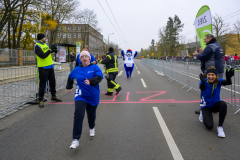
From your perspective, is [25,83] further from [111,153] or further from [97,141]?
[111,153]

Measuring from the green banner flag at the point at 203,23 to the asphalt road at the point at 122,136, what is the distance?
2.38 meters

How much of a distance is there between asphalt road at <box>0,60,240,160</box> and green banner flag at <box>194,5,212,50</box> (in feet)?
7.80

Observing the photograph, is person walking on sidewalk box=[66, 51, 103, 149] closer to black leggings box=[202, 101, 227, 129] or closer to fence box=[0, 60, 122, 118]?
black leggings box=[202, 101, 227, 129]

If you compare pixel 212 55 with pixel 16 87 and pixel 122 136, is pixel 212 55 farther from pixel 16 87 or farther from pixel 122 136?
pixel 16 87

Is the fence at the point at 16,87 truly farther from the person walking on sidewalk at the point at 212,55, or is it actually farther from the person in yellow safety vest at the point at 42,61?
the person walking on sidewalk at the point at 212,55

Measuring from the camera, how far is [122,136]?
154 inches

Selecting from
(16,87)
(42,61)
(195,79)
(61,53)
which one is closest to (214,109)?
(195,79)

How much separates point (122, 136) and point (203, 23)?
182 inches

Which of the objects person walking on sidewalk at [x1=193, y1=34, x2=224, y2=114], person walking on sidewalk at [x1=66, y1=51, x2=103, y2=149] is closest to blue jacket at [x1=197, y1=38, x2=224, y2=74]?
person walking on sidewalk at [x1=193, y1=34, x2=224, y2=114]

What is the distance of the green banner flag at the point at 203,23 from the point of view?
606cm

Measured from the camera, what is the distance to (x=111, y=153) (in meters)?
3.22

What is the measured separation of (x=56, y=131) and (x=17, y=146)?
0.84 m

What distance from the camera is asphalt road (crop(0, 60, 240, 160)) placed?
3205 millimetres

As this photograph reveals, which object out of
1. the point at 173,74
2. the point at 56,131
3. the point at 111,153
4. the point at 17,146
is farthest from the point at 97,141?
the point at 173,74
